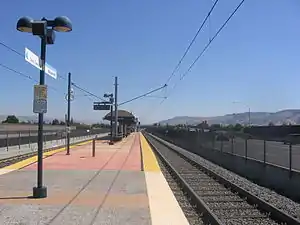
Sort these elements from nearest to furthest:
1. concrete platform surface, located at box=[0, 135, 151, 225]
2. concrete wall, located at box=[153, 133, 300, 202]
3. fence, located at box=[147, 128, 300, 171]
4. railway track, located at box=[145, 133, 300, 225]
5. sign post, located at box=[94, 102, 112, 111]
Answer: concrete platform surface, located at box=[0, 135, 151, 225] < railway track, located at box=[145, 133, 300, 225] < concrete wall, located at box=[153, 133, 300, 202] < fence, located at box=[147, 128, 300, 171] < sign post, located at box=[94, 102, 112, 111]

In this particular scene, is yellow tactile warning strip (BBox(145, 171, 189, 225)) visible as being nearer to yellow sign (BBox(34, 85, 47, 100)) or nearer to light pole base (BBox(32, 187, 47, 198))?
light pole base (BBox(32, 187, 47, 198))

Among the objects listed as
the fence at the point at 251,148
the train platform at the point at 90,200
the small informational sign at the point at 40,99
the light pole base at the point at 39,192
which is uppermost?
the small informational sign at the point at 40,99

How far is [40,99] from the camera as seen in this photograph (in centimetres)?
1191

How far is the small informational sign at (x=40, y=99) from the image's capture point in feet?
38.8

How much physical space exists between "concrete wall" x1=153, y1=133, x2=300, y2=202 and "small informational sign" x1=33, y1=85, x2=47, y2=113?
795 cm

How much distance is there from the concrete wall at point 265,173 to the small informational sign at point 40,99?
7.95 meters

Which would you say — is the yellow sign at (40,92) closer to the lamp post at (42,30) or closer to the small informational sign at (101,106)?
the lamp post at (42,30)

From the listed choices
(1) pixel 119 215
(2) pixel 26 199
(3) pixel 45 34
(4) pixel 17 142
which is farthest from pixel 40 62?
(4) pixel 17 142

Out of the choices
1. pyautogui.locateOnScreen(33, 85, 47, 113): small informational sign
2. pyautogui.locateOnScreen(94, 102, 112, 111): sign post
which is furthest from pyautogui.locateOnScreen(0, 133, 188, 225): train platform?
pyautogui.locateOnScreen(94, 102, 112, 111): sign post

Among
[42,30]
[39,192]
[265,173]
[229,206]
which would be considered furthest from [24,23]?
[265,173]

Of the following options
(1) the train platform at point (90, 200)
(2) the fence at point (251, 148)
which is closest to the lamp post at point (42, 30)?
(1) the train platform at point (90, 200)

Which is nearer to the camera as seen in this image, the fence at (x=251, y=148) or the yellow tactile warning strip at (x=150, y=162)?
the fence at (x=251, y=148)

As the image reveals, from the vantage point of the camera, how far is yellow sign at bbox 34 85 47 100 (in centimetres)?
1191

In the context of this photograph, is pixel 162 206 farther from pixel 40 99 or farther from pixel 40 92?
pixel 40 92
